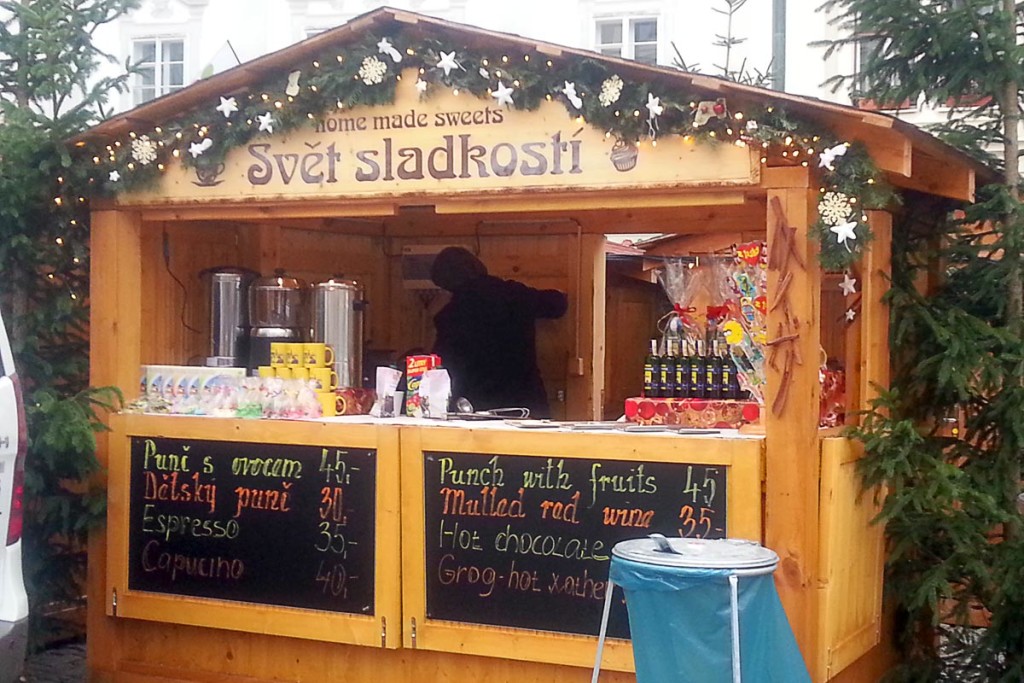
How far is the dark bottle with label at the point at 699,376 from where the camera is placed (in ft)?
18.1

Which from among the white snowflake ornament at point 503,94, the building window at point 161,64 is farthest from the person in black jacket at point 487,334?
the building window at point 161,64

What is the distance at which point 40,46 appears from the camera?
5.75m

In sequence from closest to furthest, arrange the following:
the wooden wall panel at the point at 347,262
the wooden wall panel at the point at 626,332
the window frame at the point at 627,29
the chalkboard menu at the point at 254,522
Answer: the chalkboard menu at the point at 254,522 → the wooden wall panel at the point at 347,262 → the wooden wall panel at the point at 626,332 → the window frame at the point at 627,29

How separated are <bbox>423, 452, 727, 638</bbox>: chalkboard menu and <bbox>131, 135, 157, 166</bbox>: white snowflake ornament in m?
1.87

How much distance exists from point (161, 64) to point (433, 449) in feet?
55.6

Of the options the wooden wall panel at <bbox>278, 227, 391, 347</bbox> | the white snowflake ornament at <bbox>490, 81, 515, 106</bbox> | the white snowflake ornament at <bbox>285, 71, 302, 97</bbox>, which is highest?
the white snowflake ornament at <bbox>285, 71, 302, 97</bbox>

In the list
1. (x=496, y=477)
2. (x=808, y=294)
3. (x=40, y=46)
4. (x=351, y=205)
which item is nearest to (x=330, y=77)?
(x=351, y=205)

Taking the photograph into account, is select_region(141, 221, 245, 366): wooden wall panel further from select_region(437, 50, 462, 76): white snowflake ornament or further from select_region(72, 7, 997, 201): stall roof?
select_region(437, 50, 462, 76): white snowflake ornament

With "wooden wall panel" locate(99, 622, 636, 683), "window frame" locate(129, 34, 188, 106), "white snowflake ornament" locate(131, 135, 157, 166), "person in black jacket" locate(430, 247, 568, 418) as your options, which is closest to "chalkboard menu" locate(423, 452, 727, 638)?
"wooden wall panel" locate(99, 622, 636, 683)

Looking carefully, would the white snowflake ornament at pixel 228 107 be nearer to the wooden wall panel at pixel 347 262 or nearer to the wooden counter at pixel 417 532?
the wooden counter at pixel 417 532

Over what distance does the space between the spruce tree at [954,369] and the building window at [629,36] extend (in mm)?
12952

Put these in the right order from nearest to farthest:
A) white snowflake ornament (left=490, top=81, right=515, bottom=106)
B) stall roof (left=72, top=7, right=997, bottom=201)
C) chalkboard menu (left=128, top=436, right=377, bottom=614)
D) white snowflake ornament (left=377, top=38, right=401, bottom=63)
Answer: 1. stall roof (left=72, top=7, right=997, bottom=201)
2. white snowflake ornament (left=490, top=81, right=515, bottom=106)
3. white snowflake ornament (left=377, top=38, right=401, bottom=63)
4. chalkboard menu (left=128, top=436, right=377, bottom=614)

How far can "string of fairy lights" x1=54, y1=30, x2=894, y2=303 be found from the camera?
4.61 m

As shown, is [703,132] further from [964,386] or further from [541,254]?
[541,254]
